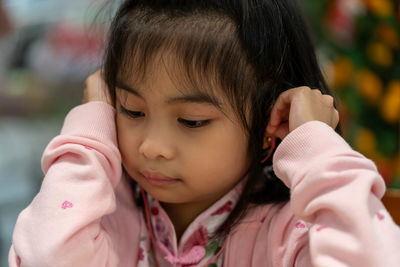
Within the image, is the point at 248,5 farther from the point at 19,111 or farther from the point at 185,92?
the point at 19,111

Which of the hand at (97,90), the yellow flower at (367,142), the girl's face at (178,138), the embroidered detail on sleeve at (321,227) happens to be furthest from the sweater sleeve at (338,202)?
the yellow flower at (367,142)

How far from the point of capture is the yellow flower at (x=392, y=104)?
1.71m

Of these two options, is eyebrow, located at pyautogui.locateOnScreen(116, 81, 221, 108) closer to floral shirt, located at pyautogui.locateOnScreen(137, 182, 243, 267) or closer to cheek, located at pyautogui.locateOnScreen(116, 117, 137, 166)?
cheek, located at pyautogui.locateOnScreen(116, 117, 137, 166)

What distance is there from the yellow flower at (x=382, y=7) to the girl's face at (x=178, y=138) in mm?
1138

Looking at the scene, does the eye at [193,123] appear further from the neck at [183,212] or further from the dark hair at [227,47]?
the neck at [183,212]

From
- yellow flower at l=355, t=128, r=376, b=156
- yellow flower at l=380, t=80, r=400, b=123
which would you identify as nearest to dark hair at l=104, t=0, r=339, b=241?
yellow flower at l=380, t=80, r=400, b=123

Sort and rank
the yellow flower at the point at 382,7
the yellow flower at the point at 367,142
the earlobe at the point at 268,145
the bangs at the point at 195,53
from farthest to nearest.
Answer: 1. the yellow flower at the point at 367,142
2. the yellow flower at the point at 382,7
3. the earlobe at the point at 268,145
4. the bangs at the point at 195,53

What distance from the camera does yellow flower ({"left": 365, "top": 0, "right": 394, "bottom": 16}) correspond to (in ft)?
5.60

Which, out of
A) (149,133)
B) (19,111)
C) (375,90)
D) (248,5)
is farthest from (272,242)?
(19,111)

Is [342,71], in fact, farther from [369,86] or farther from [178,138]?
[178,138]

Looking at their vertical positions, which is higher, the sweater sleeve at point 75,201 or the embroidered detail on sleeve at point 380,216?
the embroidered detail on sleeve at point 380,216

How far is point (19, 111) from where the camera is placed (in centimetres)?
216

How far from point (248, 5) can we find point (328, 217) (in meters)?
0.32

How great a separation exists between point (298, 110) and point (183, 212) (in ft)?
1.00
